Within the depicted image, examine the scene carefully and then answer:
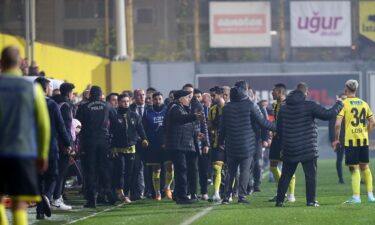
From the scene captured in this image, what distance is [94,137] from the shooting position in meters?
20.4

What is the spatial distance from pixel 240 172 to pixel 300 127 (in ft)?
5.18

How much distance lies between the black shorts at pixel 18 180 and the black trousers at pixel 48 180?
6417 mm

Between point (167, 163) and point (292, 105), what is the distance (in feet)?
13.8

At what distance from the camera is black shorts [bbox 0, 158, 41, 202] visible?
35.4ft

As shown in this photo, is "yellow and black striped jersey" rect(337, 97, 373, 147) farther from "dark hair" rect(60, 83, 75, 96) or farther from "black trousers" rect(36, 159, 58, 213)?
"black trousers" rect(36, 159, 58, 213)

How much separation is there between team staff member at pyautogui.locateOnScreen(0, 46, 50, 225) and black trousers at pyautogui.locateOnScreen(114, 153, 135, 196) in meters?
10.6

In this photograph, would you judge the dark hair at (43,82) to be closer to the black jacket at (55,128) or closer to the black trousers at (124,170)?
the black jacket at (55,128)

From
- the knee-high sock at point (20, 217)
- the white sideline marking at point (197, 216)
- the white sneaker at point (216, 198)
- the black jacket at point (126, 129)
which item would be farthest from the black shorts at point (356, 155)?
the knee-high sock at point (20, 217)

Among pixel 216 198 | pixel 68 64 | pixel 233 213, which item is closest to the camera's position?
pixel 233 213

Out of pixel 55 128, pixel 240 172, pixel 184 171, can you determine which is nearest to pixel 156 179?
pixel 184 171

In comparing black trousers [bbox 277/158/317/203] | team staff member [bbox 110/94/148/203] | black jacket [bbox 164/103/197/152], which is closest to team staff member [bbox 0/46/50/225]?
black trousers [bbox 277/158/317/203]

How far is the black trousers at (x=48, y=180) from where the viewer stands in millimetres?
17531

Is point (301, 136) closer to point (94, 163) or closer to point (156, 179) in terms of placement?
point (94, 163)

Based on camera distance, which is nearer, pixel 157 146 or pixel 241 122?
pixel 241 122
